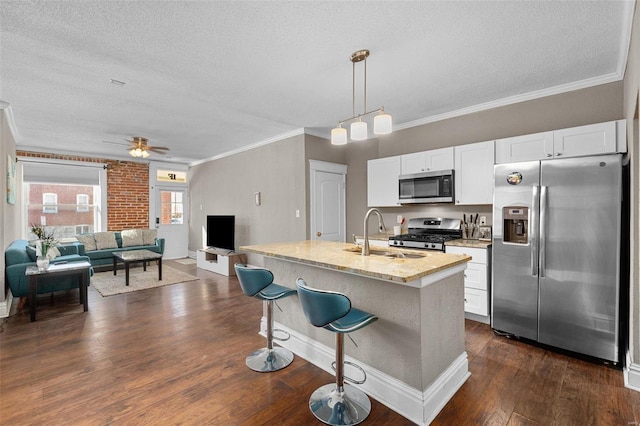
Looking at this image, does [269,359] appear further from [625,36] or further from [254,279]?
[625,36]

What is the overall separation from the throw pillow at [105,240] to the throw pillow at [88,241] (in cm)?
7

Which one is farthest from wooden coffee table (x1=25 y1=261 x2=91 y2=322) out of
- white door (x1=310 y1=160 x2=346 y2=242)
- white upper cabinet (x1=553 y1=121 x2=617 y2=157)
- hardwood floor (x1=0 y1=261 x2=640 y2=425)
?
white upper cabinet (x1=553 y1=121 x2=617 y2=157)

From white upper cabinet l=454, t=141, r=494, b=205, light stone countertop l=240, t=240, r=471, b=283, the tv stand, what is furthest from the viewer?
the tv stand

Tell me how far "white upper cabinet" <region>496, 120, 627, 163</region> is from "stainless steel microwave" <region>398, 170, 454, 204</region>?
637mm

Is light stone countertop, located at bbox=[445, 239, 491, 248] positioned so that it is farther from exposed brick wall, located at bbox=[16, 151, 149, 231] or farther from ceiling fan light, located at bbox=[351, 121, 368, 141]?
exposed brick wall, located at bbox=[16, 151, 149, 231]

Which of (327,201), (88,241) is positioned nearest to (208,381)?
(327,201)

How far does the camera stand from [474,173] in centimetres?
367

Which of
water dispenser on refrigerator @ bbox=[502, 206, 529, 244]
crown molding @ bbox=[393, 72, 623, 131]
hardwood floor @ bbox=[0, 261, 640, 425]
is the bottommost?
hardwood floor @ bbox=[0, 261, 640, 425]

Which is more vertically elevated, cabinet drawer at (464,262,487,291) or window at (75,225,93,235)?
window at (75,225,93,235)

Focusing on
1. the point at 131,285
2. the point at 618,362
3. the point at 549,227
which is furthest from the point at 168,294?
the point at 618,362

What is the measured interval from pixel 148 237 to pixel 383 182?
5644mm

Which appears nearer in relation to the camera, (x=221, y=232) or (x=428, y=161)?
(x=428, y=161)

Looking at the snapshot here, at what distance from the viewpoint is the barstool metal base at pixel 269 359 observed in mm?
2473

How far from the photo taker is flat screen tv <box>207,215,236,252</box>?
6.18m
